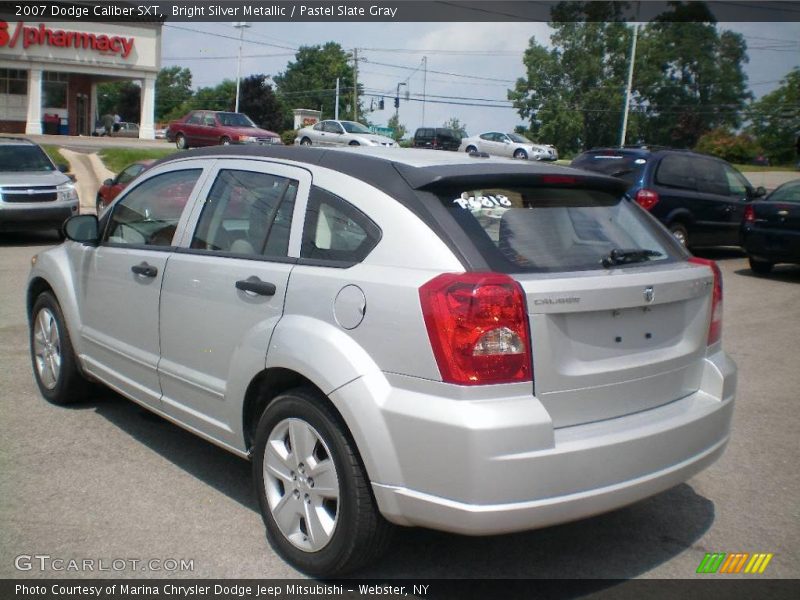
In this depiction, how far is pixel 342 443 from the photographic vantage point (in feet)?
10.6

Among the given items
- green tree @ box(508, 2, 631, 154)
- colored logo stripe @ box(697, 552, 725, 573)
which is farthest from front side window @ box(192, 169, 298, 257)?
green tree @ box(508, 2, 631, 154)

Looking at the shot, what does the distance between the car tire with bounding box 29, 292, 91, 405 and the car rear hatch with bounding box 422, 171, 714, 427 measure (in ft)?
10.5

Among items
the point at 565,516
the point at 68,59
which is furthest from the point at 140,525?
the point at 68,59

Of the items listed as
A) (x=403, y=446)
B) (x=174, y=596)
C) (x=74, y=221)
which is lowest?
(x=174, y=596)

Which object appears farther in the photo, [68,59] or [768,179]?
[68,59]

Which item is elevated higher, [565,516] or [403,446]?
[403,446]

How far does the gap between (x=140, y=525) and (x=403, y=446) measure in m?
1.59

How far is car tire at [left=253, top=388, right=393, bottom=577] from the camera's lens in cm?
324

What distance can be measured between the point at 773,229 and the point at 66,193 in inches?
450

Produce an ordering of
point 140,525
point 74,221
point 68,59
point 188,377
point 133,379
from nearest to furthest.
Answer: point 140,525 < point 188,377 < point 133,379 < point 74,221 < point 68,59

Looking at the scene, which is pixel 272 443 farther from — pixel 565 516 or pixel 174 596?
pixel 565 516

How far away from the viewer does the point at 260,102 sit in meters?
68.5

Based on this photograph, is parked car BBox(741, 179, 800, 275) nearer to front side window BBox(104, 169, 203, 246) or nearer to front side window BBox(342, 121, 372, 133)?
front side window BBox(104, 169, 203, 246)

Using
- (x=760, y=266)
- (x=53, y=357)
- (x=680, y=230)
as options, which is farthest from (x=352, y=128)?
(x=53, y=357)
